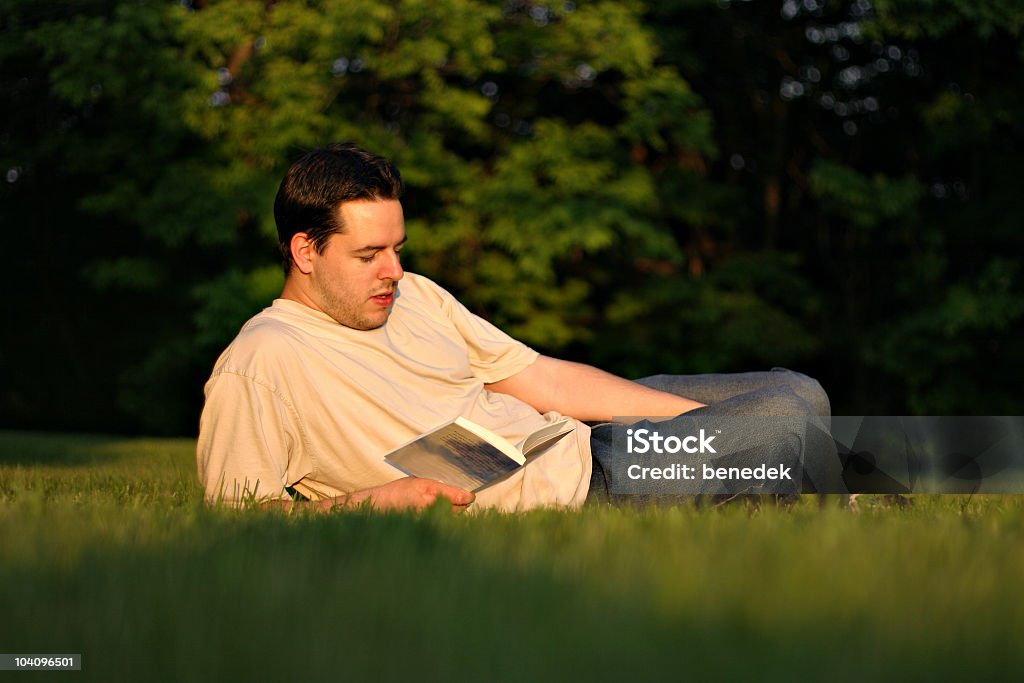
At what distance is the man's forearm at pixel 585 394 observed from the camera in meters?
4.33

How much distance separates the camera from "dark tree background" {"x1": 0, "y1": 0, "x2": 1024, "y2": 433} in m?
13.2

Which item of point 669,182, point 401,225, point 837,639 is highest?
point 669,182

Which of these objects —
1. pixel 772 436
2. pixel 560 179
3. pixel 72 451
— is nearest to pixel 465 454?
pixel 772 436

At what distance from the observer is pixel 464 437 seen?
130 inches

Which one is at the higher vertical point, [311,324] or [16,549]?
[311,324]

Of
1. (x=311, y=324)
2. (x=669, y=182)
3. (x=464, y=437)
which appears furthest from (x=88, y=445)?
(x=669, y=182)

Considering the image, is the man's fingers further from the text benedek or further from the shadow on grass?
the shadow on grass

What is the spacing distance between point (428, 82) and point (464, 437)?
37.4 ft

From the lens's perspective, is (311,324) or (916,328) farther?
(916,328)

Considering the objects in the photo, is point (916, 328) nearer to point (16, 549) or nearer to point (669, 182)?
point (669, 182)

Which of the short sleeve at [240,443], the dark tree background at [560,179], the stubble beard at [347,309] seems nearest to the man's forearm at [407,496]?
the short sleeve at [240,443]

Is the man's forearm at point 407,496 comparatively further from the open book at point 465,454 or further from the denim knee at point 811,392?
the denim knee at point 811,392

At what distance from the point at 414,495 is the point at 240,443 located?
21.3 inches

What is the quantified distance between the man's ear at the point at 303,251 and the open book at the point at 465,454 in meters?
0.76
